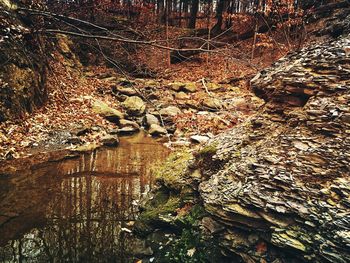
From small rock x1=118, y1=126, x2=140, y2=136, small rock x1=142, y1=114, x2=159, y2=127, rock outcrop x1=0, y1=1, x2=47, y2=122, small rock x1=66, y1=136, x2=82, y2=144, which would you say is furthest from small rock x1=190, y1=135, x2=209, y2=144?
rock outcrop x1=0, y1=1, x2=47, y2=122

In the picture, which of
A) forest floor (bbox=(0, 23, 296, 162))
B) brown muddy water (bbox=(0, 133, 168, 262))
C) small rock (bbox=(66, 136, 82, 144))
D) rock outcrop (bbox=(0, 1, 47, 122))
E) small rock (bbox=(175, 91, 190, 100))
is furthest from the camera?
small rock (bbox=(175, 91, 190, 100))

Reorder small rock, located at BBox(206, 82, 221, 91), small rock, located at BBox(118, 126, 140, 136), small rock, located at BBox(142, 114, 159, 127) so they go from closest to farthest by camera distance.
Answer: small rock, located at BBox(118, 126, 140, 136)
small rock, located at BBox(142, 114, 159, 127)
small rock, located at BBox(206, 82, 221, 91)

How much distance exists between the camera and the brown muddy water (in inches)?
177

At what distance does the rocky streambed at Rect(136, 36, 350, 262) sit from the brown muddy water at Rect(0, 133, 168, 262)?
654 millimetres

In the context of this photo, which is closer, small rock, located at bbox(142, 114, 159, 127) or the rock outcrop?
the rock outcrop

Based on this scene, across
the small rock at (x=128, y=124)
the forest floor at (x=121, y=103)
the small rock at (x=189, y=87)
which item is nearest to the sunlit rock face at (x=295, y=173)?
the forest floor at (x=121, y=103)

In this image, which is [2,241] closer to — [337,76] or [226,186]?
[226,186]

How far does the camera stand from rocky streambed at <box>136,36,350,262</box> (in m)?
3.19

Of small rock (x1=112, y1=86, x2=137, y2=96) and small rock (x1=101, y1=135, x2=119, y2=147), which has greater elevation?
small rock (x1=112, y1=86, x2=137, y2=96)

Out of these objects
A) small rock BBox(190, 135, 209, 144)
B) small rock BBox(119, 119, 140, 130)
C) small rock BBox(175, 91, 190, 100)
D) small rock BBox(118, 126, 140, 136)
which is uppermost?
small rock BBox(175, 91, 190, 100)

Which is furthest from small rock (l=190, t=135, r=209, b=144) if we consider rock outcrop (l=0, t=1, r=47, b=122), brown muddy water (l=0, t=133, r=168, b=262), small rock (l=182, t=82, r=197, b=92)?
small rock (l=182, t=82, r=197, b=92)

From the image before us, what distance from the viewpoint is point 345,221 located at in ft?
9.70

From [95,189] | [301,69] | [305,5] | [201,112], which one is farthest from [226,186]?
[305,5]

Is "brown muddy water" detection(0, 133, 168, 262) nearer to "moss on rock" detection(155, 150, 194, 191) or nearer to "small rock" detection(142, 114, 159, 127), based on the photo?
"moss on rock" detection(155, 150, 194, 191)
